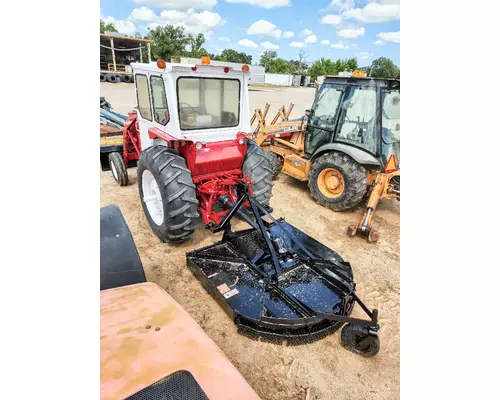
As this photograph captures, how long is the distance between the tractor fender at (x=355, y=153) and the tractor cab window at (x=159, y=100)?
2.50 m

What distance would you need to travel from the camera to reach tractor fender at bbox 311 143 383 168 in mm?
4203

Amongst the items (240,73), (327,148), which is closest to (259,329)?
(240,73)

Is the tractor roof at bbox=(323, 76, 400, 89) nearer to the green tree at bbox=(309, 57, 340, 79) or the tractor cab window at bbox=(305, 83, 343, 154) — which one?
the tractor cab window at bbox=(305, 83, 343, 154)

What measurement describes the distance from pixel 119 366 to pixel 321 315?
1588 mm

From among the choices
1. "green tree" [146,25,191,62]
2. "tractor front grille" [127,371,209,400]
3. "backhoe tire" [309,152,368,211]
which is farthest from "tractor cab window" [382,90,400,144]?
"green tree" [146,25,191,62]

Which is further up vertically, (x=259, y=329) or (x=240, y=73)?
(x=240, y=73)

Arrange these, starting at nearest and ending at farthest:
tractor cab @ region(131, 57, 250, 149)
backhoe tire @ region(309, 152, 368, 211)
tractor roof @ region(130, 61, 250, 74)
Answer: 1. tractor roof @ region(130, 61, 250, 74)
2. tractor cab @ region(131, 57, 250, 149)
3. backhoe tire @ region(309, 152, 368, 211)

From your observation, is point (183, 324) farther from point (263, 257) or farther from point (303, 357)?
point (263, 257)

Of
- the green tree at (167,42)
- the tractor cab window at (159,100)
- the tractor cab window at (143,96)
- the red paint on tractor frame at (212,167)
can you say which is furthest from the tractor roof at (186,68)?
the green tree at (167,42)

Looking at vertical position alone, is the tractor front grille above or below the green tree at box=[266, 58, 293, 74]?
below

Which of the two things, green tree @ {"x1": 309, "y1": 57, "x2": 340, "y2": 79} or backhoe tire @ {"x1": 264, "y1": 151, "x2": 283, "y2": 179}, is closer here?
backhoe tire @ {"x1": 264, "y1": 151, "x2": 283, "y2": 179}

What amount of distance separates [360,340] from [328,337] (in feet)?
0.87

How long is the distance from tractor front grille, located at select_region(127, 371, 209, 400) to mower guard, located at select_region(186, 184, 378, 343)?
1332 millimetres

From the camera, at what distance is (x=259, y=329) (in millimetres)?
2408
